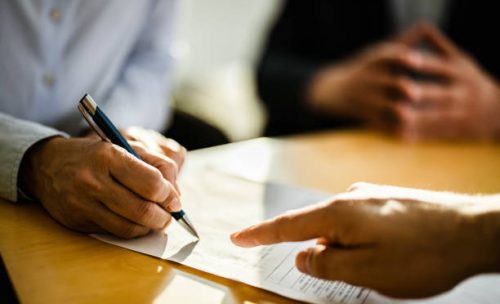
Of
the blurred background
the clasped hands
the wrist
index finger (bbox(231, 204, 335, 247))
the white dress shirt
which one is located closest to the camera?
index finger (bbox(231, 204, 335, 247))

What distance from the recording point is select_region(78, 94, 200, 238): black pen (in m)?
0.49

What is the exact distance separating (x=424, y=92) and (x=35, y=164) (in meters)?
0.82

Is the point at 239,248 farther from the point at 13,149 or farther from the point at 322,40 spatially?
the point at 322,40

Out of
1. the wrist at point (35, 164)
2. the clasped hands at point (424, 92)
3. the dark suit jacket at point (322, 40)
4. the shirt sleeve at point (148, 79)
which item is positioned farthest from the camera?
the dark suit jacket at point (322, 40)

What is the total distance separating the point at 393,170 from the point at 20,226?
596 millimetres

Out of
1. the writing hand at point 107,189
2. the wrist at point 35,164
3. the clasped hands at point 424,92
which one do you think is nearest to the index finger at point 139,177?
the writing hand at point 107,189

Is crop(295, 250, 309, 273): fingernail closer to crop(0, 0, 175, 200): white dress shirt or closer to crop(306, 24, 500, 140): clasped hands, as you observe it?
crop(0, 0, 175, 200): white dress shirt

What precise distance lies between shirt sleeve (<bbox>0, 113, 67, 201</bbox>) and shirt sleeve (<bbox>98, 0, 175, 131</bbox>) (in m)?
0.29

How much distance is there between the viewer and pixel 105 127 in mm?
503

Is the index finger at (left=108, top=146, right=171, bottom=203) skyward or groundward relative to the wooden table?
skyward

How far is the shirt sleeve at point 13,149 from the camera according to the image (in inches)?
21.2

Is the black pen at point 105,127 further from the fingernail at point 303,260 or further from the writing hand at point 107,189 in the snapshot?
the fingernail at point 303,260

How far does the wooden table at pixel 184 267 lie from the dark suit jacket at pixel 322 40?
340mm

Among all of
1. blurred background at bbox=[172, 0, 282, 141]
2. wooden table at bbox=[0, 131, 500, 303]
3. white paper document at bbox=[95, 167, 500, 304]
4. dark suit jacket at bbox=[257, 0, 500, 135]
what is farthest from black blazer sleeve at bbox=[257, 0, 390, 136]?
blurred background at bbox=[172, 0, 282, 141]
